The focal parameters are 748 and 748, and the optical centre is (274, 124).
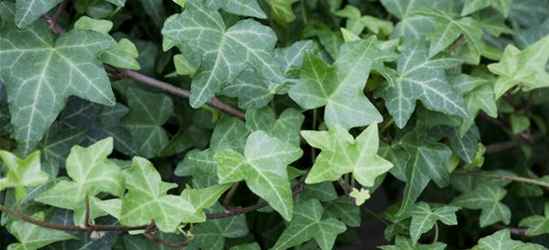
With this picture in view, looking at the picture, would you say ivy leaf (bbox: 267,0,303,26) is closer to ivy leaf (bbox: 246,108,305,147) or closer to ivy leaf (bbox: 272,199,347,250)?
ivy leaf (bbox: 246,108,305,147)

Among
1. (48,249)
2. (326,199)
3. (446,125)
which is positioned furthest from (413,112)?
(48,249)

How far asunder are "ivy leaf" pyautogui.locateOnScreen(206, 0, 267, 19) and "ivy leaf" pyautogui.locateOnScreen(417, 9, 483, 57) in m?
0.32

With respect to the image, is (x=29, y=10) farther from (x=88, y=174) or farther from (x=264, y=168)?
(x=264, y=168)

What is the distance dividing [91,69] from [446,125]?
61 cm

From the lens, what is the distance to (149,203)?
1.00 meters

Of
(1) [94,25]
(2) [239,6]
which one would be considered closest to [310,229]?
(2) [239,6]

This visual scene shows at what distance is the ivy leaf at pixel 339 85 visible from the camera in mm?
1156

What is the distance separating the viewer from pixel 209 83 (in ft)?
3.66

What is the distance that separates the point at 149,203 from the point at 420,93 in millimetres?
483

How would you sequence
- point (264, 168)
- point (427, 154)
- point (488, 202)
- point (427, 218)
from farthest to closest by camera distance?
point (488, 202), point (427, 154), point (427, 218), point (264, 168)

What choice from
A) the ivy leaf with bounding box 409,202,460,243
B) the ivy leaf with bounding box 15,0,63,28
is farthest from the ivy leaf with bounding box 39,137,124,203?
the ivy leaf with bounding box 409,202,460,243

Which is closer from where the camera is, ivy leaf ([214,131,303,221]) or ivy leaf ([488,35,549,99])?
ivy leaf ([214,131,303,221])

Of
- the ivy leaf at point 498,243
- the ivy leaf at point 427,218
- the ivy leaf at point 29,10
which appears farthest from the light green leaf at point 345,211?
the ivy leaf at point 29,10

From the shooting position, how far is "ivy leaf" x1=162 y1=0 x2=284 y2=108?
1109 mm
